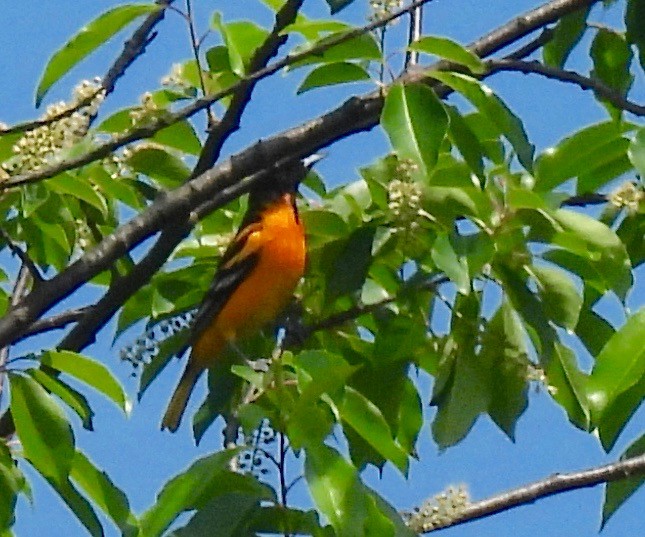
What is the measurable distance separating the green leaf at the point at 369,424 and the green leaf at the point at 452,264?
282 mm

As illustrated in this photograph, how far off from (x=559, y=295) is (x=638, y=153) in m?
0.48

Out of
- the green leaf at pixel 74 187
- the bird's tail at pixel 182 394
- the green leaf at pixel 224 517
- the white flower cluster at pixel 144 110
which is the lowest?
the green leaf at pixel 224 517

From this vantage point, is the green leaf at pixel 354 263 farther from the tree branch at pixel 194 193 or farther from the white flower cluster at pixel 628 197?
the white flower cluster at pixel 628 197

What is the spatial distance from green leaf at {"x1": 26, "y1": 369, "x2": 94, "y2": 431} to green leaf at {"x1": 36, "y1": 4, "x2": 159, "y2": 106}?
0.50m

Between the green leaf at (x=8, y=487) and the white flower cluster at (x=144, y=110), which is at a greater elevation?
the white flower cluster at (x=144, y=110)

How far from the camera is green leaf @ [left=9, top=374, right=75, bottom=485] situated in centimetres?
243

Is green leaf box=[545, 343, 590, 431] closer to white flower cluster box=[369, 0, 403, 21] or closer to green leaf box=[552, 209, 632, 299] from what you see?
green leaf box=[552, 209, 632, 299]

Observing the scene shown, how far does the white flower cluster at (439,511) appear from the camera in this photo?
2277 millimetres

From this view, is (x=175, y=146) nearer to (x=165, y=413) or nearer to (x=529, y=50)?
(x=529, y=50)

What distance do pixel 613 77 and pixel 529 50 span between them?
0.18 metres

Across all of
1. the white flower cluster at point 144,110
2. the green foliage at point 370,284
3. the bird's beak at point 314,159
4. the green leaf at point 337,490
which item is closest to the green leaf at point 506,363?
the green foliage at point 370,284

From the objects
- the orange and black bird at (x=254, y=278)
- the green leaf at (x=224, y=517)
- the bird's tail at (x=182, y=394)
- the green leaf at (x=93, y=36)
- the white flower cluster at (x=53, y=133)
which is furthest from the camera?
the bird's tail at (x=182, y=394)

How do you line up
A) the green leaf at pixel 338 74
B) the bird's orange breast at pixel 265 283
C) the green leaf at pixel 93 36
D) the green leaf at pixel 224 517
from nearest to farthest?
the green leaf at pixel 224 517, the green leaf at pixel 338 74, the green leaf at pixel 93 36, the bird's orange breast at pixel 265 283

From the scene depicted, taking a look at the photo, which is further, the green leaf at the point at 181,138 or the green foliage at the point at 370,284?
the green leaf at the point at 181,138
